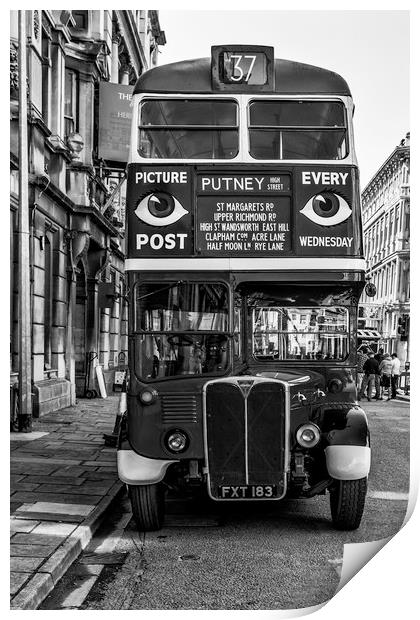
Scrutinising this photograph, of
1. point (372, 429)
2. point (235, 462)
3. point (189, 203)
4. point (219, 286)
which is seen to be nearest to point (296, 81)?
point (189, 203)

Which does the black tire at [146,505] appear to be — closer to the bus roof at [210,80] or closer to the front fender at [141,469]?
the front fender at [141,469]

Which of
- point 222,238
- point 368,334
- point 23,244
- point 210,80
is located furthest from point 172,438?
point 23,244

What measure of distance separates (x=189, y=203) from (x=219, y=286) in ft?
2.32

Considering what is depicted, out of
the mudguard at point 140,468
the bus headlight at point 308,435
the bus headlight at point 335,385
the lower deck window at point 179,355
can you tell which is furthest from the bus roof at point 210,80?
the mudguard at point 140,468

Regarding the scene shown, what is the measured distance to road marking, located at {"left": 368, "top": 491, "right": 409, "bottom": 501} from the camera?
7.54 metres

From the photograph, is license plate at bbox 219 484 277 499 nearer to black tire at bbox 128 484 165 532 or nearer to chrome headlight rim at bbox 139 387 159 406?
black tire at bbox 128 484 165 532

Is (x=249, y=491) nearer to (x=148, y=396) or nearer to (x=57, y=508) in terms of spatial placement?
Result: (x=148, y=396)

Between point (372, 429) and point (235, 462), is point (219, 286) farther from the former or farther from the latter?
point (372, 429)

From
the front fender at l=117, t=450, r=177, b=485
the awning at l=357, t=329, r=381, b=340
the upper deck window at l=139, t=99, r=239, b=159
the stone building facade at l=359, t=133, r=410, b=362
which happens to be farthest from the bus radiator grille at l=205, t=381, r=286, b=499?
the upper deck window at l=139, t=99, r=239, b=159

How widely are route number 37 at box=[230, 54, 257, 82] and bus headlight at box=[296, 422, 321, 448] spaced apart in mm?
2771

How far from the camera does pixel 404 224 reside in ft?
19.8

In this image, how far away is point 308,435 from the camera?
20.3 ft

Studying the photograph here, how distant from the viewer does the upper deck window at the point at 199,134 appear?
6289 millimetres

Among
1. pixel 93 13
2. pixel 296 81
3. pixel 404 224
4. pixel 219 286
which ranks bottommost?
pixel 219 286
